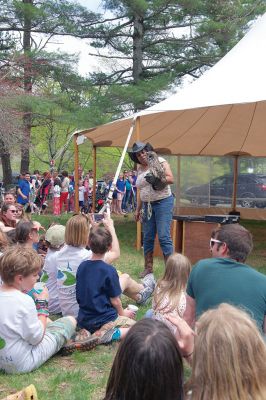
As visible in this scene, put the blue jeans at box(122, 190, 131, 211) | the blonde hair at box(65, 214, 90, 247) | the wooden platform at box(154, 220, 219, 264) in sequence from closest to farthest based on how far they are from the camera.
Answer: the blonde hair at box(65, 214, 90, 247) < the wooden platform at box(154, 220, 219, 264) < the blue jeans at box(122, 190, 131, 211)

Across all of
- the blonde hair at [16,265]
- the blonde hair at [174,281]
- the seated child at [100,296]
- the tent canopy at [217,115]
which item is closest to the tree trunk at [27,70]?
the tent canopy at [217,115]

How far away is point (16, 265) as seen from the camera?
10.0ft

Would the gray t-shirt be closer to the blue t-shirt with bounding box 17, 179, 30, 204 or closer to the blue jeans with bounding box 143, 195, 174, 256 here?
the blue jeans with bounding box 143, 195, 174, 256

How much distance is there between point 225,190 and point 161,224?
7872mm

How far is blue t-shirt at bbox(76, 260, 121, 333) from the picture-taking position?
3725 mm

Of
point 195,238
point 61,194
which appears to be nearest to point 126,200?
point 61,194

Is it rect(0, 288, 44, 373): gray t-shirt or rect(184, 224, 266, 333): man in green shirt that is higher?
rect(184, 224, 266, 333): man in green shirt

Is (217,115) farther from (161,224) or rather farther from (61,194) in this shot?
(61,194)

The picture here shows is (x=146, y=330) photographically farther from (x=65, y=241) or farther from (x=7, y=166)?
(x=7, y=166)

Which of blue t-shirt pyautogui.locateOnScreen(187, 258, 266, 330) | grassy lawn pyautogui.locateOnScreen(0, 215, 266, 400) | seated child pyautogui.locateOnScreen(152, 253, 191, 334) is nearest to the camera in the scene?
blue t-shirt pyautogui.locateOnScreen(187, 258, 266, 330)

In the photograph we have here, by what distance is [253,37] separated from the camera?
7828 mm

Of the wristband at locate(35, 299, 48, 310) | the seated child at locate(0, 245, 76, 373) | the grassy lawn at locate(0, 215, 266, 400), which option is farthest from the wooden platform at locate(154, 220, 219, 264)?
the seated child at locate(0, 245, 76, 373)

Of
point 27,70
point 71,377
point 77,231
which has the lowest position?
point 71,377

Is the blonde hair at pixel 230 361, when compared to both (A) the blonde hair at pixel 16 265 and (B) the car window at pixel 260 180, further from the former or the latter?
(B) the car window at pixel 260 180
